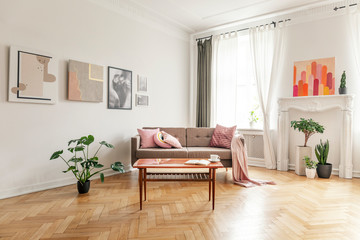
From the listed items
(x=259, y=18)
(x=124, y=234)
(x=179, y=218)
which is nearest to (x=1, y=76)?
(x=124, y=234)

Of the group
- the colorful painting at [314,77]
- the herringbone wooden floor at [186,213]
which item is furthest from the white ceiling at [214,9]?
the herringbone wooden floor at [186,213]

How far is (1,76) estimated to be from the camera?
2.80 metres

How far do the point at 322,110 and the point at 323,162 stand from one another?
2.94 ft

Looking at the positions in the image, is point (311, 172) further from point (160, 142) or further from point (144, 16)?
point (144, 16)

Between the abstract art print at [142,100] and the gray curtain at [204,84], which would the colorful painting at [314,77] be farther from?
the abstract art print at [142,100]

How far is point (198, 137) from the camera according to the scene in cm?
454

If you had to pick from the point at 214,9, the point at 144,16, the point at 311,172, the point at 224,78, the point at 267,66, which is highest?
the point at 214,9

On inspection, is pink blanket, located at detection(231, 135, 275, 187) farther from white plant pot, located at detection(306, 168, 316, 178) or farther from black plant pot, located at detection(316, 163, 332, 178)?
black plant pot, located at detection(316, 163, 332, 178)

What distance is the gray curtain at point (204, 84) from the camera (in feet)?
18.1

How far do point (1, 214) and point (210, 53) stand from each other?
4.70 meters

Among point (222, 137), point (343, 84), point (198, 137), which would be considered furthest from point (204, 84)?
point (343, 84)

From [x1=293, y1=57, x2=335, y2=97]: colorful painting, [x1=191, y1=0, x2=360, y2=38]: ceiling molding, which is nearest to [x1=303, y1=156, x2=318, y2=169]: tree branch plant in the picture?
[x1=293, y1=57, x2=335, y2=97]: colorful painting

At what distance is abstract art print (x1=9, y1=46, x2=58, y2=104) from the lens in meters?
2.87

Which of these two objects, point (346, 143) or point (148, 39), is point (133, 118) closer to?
point (148, 39)
